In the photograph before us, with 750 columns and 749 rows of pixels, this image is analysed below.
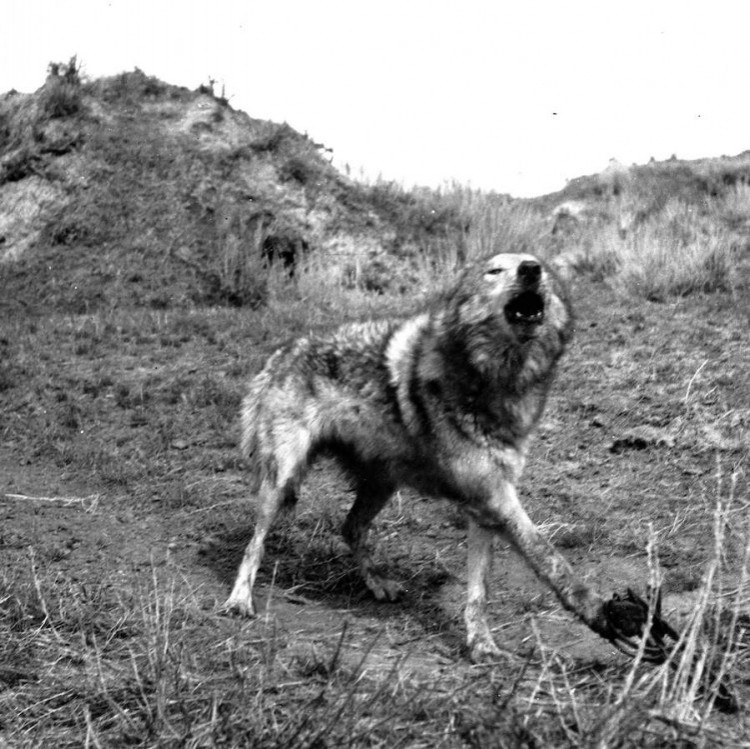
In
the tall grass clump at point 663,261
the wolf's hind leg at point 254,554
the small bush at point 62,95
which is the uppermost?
the small bush at point 62,95

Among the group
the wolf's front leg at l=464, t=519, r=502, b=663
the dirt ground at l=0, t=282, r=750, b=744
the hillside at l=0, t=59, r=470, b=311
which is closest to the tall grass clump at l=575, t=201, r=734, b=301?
the dirt ground at l=0, t=282, r=750, b=744

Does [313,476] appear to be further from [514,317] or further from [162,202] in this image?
[162,202]

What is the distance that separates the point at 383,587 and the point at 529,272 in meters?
2.08

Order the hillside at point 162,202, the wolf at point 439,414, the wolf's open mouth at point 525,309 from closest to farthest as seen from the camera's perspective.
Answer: the wolf at point 439,414 < the wolf's open mouth at point 525,309 < the hillside at point 162,202

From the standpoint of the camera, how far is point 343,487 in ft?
24.6

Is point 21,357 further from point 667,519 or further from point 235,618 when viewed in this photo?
point 667,519

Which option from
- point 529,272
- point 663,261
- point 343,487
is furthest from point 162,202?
point 529,272

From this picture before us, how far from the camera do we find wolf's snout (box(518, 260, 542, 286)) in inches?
205

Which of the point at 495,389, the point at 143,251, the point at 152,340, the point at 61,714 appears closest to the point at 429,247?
the point at 143,251

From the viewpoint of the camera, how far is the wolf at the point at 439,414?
5.18m

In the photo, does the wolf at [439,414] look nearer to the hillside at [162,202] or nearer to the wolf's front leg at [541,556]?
the wolf's front leg at [541,556]

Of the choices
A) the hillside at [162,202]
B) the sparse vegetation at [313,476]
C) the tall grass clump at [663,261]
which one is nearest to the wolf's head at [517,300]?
the sparse vegetation at [313,476]

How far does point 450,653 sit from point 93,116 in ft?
41.4

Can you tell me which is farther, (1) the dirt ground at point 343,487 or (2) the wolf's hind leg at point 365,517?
(2) the wolf's hind leg at point 365,517
